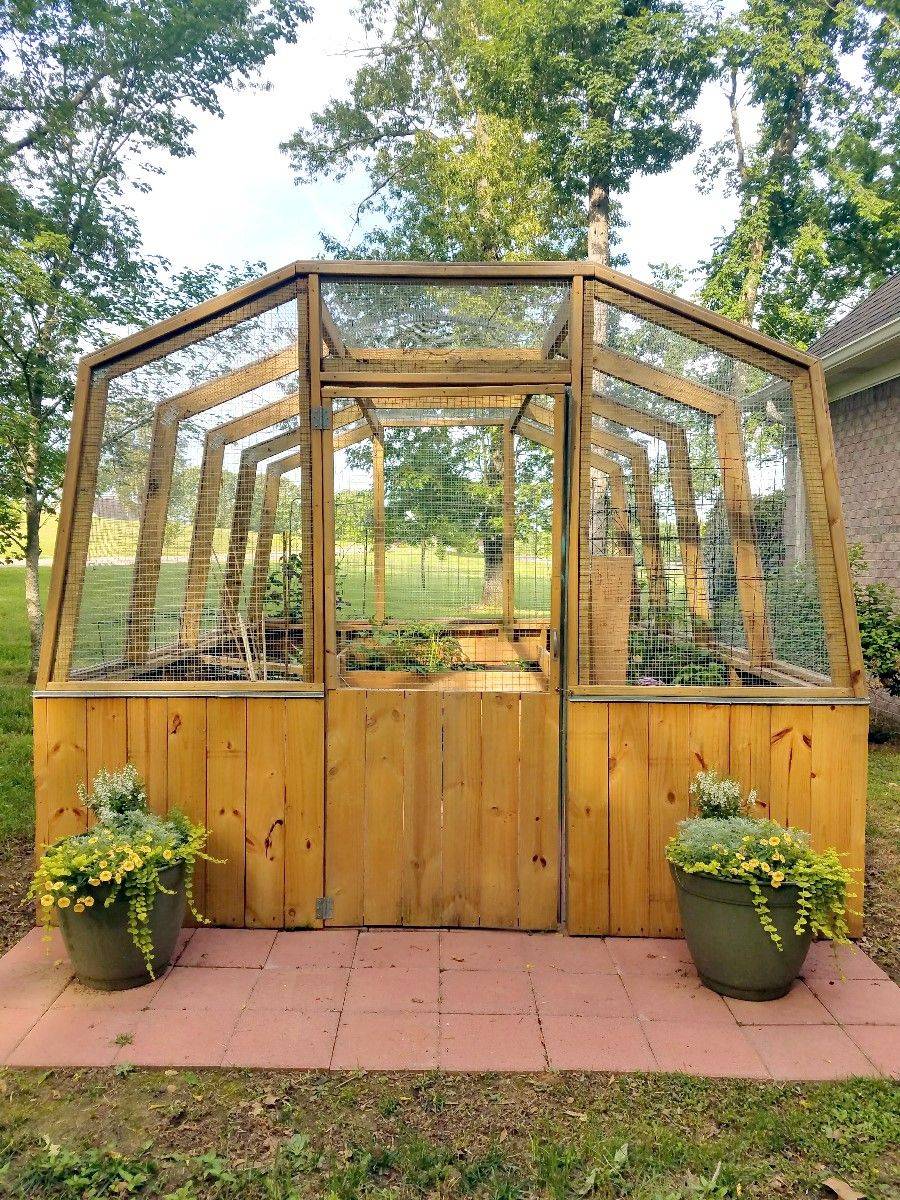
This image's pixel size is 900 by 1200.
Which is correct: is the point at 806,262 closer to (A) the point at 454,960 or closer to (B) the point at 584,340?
(B) the point at 584,340

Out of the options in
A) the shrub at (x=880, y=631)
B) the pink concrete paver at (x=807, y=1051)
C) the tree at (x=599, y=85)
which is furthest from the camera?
the tree at (x=599, y=85)

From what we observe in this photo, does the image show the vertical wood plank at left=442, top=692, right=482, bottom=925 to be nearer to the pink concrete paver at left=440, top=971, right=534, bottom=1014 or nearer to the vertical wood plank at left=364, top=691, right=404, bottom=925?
the vertical wood plank at left=364, top=691, right=404, bottom=925

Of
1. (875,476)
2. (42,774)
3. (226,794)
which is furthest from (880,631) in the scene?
(42,774)

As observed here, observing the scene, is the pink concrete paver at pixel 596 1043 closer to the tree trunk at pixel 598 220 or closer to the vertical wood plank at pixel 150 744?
the vertical wood plank at pixel 150 744

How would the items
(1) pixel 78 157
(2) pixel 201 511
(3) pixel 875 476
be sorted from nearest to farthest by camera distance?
(2) pixel 201 511, (3) pixel 875 476, (1) pixel 78 157

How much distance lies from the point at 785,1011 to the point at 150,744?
2604 millimetres

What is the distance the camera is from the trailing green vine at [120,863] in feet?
8.30

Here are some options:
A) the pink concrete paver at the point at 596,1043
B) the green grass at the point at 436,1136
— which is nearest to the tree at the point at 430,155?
the pink concrete paver at the point at 596,1043

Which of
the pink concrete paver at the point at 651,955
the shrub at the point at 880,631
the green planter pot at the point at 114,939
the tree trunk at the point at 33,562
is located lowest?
the pink concrete paver at the point at 651,955

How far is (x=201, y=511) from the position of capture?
11.0 ft

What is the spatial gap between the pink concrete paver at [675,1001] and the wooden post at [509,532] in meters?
1.42

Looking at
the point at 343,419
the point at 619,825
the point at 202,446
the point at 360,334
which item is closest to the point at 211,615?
the point at 202,446

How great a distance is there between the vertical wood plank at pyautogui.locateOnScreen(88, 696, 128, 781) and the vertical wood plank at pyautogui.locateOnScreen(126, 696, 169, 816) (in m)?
0.03

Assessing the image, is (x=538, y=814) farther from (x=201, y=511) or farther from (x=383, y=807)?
(x=201, y=511)
